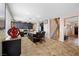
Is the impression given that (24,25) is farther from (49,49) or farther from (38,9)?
(49,49)

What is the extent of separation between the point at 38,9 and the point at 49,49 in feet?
3.55

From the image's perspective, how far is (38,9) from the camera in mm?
2584

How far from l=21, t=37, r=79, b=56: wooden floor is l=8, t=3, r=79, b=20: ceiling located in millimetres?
Answer: 673

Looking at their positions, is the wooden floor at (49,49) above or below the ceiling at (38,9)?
below

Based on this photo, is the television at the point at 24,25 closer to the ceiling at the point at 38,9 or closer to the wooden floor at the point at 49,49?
the ceiling at the point at 38,9

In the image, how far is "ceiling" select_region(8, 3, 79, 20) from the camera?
98.8 inches

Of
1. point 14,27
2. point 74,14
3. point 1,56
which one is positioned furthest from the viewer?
point 74,14

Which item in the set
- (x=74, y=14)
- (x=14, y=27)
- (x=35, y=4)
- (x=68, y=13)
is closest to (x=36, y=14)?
(x=35, y=4)

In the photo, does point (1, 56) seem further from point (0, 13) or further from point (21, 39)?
point (0, 13)

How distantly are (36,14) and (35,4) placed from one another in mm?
249

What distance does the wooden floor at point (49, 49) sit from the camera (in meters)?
2.58

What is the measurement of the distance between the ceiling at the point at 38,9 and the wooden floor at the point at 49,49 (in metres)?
0.67

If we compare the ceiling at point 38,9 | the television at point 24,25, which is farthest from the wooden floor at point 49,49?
the ceiling at point 38,9

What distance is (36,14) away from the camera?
2.60 meters
